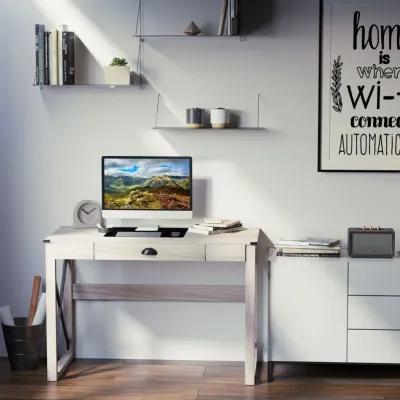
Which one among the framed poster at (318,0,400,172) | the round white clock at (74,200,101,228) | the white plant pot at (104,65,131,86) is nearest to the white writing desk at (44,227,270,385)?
the round white clock at (74,200,101,228)

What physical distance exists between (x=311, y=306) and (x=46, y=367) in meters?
1.50

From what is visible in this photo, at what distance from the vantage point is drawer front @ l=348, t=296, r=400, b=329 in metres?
4.82

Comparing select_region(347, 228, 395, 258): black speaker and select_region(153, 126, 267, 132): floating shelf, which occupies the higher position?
select_region(153, 126, 267, 132): floating shelf

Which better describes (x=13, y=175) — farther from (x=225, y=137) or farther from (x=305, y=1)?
(x=305, y=1)

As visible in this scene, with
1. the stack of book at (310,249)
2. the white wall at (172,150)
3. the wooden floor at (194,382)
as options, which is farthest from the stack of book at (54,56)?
the wooden floor at (194,382)

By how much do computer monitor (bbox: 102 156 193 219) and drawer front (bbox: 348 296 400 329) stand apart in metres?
1.00

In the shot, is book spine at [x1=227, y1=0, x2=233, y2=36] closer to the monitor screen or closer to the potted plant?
the potted plant

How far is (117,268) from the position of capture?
17.4 feet

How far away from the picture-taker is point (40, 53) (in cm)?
509

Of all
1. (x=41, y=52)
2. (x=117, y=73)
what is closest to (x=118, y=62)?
(x=117, y=73)

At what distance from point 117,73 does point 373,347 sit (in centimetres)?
197

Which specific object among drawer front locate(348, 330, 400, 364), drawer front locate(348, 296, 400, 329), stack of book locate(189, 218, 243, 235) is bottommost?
drawer front locate(348, 330, 400, 364)

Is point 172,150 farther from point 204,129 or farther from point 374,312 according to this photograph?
point 374,312

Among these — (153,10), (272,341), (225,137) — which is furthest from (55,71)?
(272,341)
